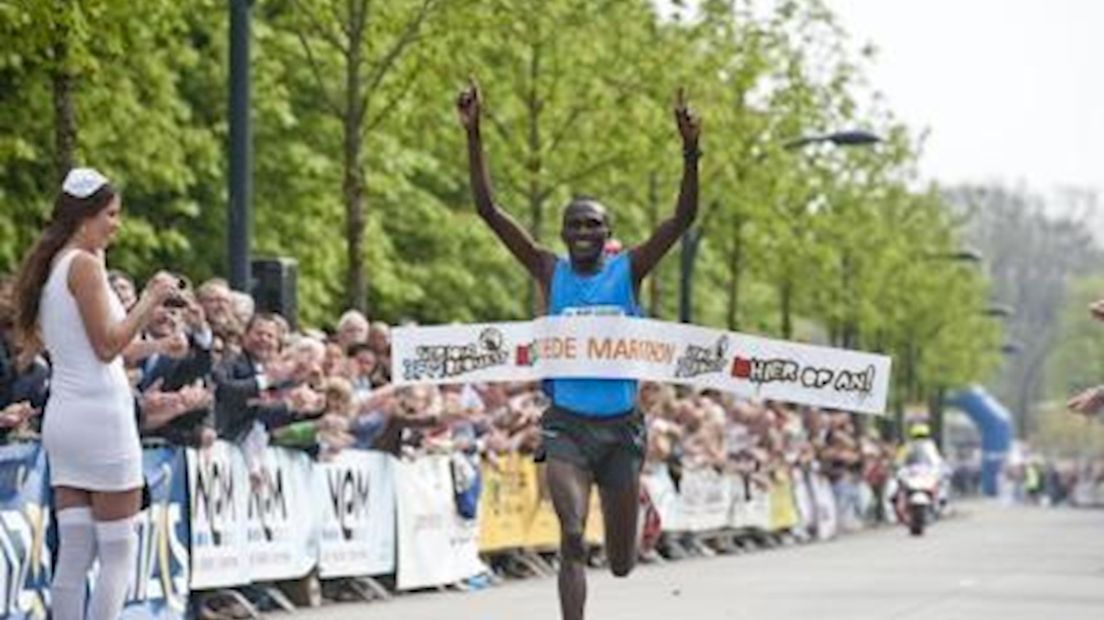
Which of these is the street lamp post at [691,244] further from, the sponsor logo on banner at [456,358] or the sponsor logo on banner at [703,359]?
the sponsor logo on banner at [703,359]

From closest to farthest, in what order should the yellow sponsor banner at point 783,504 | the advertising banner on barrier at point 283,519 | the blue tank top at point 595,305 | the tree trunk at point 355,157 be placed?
the blue tank top at point 595,305 < the advertising banner on barrier at point 283,519 < the tree trunk at point 355,157 < the yellow sponsor banner at point 783,504

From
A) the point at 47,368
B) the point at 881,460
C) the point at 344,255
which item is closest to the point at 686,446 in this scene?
the point at 344,255

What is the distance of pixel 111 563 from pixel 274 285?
10189mm

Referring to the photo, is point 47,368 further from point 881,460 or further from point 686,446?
point 881,460

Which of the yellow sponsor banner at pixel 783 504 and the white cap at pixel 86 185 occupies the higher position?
the white cap at pixel 86 185

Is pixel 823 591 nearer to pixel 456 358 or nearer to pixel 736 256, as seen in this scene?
pixel 456 358

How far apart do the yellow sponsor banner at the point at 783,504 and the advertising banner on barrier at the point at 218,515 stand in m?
20.1

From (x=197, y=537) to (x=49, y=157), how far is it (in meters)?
12.9

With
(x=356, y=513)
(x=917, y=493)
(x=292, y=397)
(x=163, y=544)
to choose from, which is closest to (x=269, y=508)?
(x=292, y=397)

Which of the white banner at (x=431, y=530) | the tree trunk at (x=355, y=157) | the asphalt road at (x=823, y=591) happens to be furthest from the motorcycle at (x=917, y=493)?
the white banner at (x=431, y=530)

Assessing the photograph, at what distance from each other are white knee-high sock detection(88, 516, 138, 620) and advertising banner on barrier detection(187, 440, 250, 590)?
6.01 meters

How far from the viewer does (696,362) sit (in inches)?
516

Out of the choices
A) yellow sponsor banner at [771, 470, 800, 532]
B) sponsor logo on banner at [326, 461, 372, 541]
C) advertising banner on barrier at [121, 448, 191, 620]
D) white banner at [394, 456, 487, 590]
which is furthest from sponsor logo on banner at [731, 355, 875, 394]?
yellow sponsor banner at [771, 470, 800, 532]

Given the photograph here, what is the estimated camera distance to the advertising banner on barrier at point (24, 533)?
13.0m
